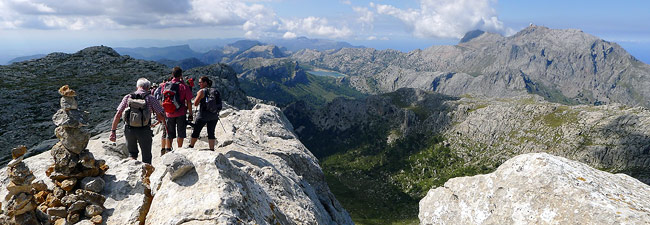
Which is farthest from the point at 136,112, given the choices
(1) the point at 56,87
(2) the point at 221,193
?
(1) the point at 56,87

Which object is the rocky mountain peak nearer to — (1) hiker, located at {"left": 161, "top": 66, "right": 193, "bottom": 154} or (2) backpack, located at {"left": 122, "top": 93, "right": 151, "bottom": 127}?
(1) hiker, located at {"left": 161, "top": 66, "right": 193, "bottom": 154}

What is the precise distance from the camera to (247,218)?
898 cm

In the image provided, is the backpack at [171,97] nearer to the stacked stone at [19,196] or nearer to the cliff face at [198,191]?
the cliff face at [198,191]

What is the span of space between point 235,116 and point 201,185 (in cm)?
2170

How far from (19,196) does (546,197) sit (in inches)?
715

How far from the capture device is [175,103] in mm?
16359

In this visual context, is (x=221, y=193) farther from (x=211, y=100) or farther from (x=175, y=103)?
(x=175, y=103)

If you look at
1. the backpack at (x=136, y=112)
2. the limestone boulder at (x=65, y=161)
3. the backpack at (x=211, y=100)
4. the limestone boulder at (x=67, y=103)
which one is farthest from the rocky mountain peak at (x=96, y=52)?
the limestone boulder at (x=65, y=161)

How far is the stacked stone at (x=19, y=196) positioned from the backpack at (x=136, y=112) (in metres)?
4.34

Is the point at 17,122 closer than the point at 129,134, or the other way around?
Result: the point at 129,134

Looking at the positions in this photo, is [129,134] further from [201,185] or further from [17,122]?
[17,122]

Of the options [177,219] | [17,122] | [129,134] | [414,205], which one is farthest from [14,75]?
[414,205]

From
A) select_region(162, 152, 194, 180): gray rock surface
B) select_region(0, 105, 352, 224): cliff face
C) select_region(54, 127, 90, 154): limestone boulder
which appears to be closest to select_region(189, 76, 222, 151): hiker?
select_region(0, 105, 352, 224): cliff face

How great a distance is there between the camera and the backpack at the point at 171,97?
16.1 meters
